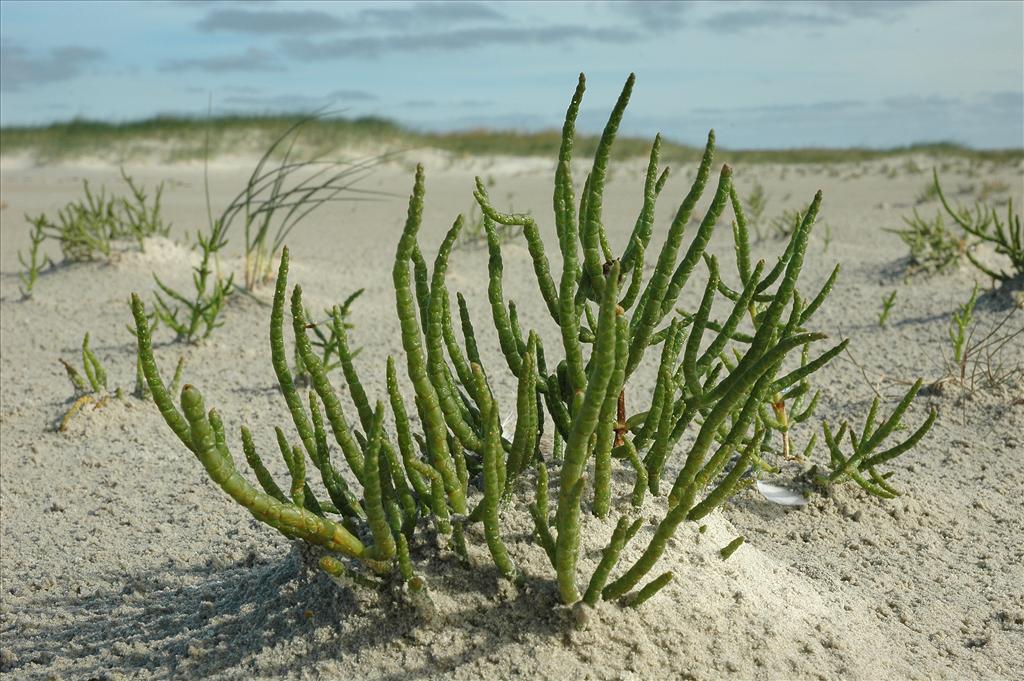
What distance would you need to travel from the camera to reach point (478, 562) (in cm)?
177

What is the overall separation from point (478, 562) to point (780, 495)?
3.67 feet

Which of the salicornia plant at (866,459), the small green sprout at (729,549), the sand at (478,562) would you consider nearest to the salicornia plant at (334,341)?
the sand at (478,562)

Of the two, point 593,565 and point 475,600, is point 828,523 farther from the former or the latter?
point 475,600

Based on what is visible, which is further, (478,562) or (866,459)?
(866,459)

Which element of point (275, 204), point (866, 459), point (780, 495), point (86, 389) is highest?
point (275, 204)

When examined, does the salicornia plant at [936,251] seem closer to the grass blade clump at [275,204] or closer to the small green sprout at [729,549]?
the grass blade clump at [275,204]

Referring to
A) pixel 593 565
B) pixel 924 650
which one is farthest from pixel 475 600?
pixel 924 650

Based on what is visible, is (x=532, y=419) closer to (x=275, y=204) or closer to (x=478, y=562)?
(x=478, y=562)

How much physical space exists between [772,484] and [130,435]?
199 cm

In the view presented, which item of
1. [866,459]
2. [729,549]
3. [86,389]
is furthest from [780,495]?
[86,389]

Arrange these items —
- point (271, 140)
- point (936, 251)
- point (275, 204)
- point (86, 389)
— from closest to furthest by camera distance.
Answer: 1. point (86, 389)
2. point (936, 251)
3. point (275, 204)
4. point (271, 140)

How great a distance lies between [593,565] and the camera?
1786mm

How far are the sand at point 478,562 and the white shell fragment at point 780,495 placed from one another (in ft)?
0.08

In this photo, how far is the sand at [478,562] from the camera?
1.70 meters
